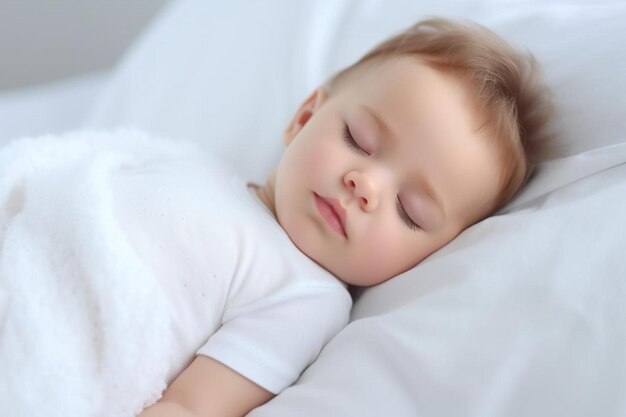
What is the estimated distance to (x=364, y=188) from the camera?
0.83 m

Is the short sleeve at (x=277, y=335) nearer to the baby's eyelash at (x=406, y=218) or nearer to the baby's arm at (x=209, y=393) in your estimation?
the baby's arm at (x=209, y=393)

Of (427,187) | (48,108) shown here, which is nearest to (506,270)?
(427,187)

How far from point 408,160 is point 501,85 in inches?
7.2

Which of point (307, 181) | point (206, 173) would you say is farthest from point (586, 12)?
point (206, 173)

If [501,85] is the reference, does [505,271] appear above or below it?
below

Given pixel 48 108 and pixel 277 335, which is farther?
pixel 48 108

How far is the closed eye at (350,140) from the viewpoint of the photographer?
0.87 m

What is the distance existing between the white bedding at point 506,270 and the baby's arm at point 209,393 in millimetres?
41

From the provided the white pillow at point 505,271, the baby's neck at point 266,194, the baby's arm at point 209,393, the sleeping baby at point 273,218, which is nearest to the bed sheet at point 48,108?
the white pillow at point 505,271

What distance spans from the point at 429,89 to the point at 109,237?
44 centimetres

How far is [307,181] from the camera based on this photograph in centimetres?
87

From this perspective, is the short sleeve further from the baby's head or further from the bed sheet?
the bed sheet

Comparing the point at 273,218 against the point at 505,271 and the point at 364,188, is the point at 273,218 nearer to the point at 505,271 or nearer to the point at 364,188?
the point at 364,188

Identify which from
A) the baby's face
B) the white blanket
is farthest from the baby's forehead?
the white blanket
